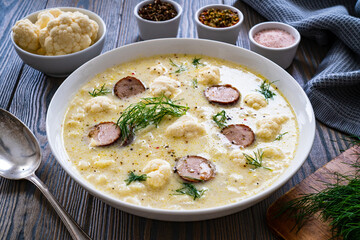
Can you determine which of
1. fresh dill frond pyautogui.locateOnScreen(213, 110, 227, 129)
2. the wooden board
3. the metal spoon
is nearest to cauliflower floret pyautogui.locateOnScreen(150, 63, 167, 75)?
fresh dill frond pyautogui.locateOnScreen(213, 110, 227, 129)

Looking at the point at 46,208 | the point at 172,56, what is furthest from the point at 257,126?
the point at 46,208

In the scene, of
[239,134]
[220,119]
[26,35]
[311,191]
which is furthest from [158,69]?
[311,191]

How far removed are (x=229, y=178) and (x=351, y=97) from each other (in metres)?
1.81

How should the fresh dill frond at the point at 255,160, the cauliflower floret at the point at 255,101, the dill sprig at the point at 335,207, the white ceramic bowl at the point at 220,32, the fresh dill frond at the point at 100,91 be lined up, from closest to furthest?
the dill sprig at the point at 335,207
the fresh dill frond at the point at 255,160
the cauliflower floret at the point at 255,101
the fresh dill frond at the point at 100,91
the white ceramic bowl at the point at 220,32

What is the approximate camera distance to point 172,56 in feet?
12.8

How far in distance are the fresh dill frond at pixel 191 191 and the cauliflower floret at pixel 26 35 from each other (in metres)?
2.23

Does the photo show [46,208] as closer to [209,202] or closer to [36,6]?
[209,202]

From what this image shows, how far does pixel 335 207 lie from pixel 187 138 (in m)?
1.12

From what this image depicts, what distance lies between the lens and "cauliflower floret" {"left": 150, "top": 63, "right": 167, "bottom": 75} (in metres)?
3.65

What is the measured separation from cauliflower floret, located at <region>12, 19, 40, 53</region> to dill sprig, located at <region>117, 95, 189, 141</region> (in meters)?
1.35

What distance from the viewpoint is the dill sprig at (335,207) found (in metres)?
2.54

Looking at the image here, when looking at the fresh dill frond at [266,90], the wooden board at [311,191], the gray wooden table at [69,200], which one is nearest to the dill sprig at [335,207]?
the wooden board at [311,191]

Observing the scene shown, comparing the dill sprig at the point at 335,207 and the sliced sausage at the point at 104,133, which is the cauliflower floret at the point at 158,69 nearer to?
the sliced sausage at the point at 104,133

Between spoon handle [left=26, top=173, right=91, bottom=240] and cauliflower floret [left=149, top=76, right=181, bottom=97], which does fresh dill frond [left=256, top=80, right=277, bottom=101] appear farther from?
spoon handle [left=26, top=173, right=91, bottom=240]
